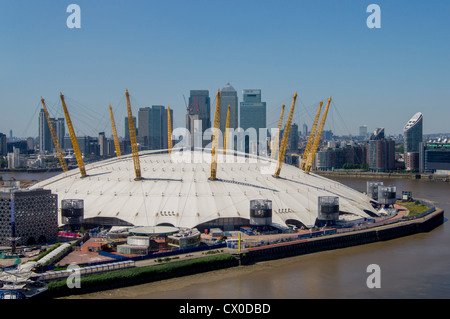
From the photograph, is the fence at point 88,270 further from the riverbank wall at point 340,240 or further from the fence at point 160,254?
the riverbank wall at point 340,240

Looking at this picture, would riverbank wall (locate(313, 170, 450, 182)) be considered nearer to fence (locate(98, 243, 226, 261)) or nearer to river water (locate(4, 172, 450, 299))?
river water (locate(4, 172, 450, 299))

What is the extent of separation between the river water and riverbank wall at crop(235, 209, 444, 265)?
1.78 feet

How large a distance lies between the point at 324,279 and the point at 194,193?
14380mm

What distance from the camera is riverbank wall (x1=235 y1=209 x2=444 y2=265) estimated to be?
32.8 meters

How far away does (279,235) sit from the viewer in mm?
36812

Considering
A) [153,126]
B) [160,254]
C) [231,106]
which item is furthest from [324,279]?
[153,126]

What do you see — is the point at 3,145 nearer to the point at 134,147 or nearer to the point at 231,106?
the point at 231,106

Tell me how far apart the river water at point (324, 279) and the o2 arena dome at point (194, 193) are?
5987 millimetres

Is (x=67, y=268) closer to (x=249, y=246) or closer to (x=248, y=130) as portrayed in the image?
(x=249, y=246)

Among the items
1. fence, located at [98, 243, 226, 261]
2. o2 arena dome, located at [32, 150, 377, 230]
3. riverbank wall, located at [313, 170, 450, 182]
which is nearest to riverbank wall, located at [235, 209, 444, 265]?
fence, located at [98, 243, 226, 261]

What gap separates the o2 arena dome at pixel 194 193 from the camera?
37906 mm

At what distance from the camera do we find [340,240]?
3728cm
